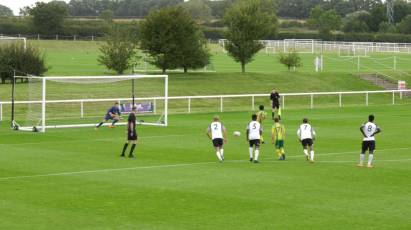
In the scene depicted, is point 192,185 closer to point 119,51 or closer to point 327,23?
point 119,51

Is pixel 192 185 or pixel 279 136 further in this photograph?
pixel 279 136

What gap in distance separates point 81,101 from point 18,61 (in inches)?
515

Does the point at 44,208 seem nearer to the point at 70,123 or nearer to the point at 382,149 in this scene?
the point at 382,149

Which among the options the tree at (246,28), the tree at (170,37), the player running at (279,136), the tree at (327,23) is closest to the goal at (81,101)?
the tree at (170,37)

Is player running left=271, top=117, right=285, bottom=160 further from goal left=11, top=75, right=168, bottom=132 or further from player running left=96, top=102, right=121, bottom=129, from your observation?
player running left=96, top=102, right=121, bottom=129

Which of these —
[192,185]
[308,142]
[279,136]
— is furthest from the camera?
[279,136]

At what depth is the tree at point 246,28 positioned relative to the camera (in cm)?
7069

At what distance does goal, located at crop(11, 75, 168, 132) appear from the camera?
44.2 m

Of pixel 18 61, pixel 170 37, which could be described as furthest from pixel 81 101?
pixel 170 37

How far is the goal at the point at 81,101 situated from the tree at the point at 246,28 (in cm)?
1225

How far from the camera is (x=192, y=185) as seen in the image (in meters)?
25.0

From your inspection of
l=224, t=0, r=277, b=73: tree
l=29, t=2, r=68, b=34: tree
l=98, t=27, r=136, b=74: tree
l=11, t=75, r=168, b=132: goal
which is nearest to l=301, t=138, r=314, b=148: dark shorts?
l=11, t=75, r=168, b=132: goal

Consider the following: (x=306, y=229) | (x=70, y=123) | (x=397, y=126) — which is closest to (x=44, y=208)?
(x=306, y=229)

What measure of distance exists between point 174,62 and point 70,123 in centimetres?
2152
